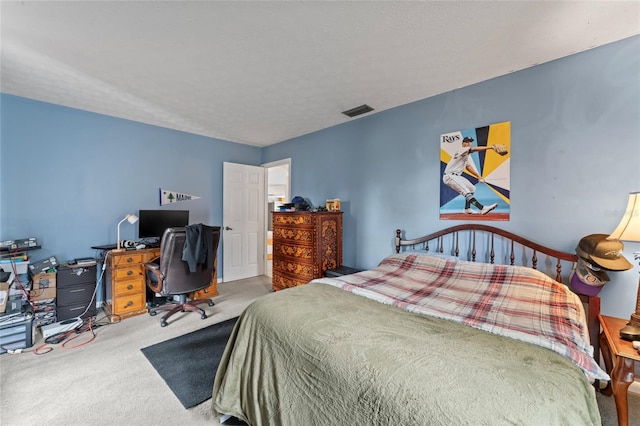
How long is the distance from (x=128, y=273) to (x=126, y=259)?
0.17 meters

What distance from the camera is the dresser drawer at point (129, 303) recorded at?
299 centimetres

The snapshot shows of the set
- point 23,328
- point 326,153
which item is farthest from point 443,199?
point 23,328

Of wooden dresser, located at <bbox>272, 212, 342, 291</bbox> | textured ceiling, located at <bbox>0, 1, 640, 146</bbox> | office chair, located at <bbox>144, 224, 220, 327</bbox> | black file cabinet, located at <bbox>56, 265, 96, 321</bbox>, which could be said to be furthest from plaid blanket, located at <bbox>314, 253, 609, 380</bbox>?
black file cabinet, located at <bbox>56, 265, 96, 321</bbox>

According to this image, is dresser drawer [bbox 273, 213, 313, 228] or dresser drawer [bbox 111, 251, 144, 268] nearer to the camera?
dresser drawer [bbox 111, 251, 144, 268]

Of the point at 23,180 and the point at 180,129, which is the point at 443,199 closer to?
the point at 180,129

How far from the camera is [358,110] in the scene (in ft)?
10.4

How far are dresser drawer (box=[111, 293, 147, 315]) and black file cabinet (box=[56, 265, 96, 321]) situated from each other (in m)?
0.29

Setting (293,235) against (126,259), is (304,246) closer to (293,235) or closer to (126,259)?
(293,235)

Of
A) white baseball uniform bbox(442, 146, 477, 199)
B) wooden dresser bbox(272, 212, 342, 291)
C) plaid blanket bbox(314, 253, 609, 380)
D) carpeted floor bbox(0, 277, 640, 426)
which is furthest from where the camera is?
wooden dresser bbox(272, 212, 342, 291)

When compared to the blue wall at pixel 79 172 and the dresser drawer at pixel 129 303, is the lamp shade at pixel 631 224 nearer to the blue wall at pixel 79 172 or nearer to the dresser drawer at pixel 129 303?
the dresser drawer at pixel 129 303

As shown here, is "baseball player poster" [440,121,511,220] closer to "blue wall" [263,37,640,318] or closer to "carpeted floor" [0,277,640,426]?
"blue wall" [263,37,640,318]

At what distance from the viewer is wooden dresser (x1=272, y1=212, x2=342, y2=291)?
10.6 feet

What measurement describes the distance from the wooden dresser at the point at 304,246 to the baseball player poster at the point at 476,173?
1.36 metres

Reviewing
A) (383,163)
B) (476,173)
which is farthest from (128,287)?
(476,173)
